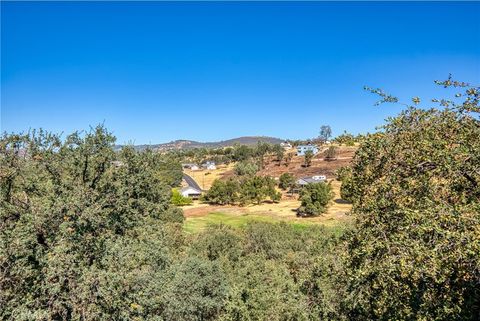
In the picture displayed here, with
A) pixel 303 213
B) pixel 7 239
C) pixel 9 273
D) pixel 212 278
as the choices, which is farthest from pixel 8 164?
pixel 303 213

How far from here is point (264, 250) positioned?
3269 cm

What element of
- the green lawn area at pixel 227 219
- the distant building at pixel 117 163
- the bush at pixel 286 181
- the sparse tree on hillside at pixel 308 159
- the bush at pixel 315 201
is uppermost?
the sparse tree on hillside at pixel 308 159

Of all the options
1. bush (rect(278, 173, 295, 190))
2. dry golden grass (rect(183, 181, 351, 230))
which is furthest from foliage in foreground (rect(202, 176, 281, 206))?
bush (rect(278, 173, 295, 190))

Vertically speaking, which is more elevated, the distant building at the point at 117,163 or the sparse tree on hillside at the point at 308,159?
the sparse tree on hillside at the point at 308,159

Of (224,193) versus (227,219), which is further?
(224,193)

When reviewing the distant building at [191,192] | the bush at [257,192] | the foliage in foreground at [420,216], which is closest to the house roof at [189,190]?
the distant building at [191,192]

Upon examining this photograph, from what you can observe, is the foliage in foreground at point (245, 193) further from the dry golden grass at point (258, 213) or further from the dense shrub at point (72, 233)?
the dense shrub at point (72, 233)

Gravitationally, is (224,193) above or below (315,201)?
above

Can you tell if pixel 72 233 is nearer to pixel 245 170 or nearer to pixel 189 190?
pixel 189 190

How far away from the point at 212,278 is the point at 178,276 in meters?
2.79

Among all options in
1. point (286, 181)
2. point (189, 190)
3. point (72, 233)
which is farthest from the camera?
point (189, 190)

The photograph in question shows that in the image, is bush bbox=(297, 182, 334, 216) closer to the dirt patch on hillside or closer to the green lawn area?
the green lawn area

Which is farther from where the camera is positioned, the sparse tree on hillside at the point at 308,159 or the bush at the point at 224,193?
the sparse tree on hillside at the point at 308,159

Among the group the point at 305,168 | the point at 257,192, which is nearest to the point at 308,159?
the point at 305,168
